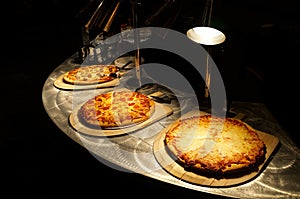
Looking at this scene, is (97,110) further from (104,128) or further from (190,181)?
(190,181)

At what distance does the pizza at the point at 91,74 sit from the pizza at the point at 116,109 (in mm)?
292

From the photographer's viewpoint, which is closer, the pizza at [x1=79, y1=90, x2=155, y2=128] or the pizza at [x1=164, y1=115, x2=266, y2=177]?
the pizza at [x1=164, y1=115, x2=266, y2=177]

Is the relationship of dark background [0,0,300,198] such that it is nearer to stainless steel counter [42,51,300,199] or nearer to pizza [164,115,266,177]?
stainless steel counter [42,51,300,199]

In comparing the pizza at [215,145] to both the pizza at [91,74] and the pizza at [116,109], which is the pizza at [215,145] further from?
the pizza at [91,74]

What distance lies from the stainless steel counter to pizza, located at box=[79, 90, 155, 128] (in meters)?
0.12

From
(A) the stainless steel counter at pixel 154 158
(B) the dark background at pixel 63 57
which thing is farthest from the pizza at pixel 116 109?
(B) the dark background at pixel 63 57

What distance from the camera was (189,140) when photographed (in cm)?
198

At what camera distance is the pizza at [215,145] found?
5.64 ft

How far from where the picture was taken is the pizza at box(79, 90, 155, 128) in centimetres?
218

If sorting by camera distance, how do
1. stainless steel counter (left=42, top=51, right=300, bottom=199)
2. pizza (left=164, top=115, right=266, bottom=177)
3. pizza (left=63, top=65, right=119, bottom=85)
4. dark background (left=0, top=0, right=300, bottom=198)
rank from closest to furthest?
stainless steel counter (left=42, top=51, right=300, bottom=199) → pizza (left=164, top=115, right=266, bottom=177) → dark background (left=0, top=0, right=300, bottom=198) → pizza (left=63, top=65, right=119, bottom=85)

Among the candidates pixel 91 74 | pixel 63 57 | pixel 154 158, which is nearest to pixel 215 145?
pixel 154 158

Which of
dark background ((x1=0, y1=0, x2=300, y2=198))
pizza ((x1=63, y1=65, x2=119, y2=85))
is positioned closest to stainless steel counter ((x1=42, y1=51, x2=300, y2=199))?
dark background ((x1=0, y1=0, x2=300, y2=198))

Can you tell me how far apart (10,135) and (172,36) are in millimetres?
3007

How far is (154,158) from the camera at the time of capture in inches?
72.5
